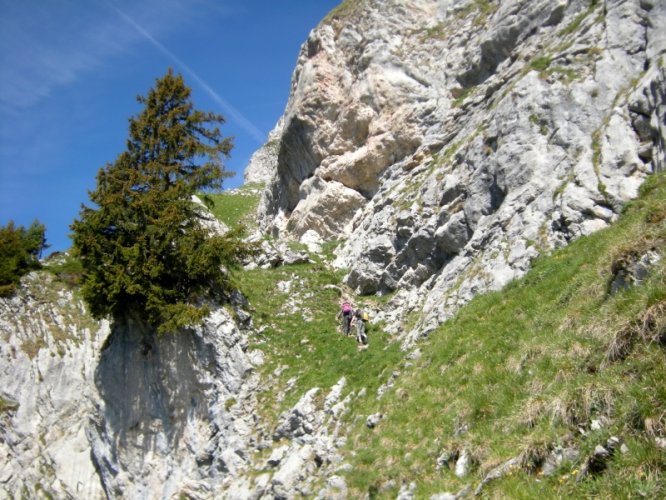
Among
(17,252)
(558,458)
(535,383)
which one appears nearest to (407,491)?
(535,383)

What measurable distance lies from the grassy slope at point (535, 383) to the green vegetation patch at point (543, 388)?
0.03m

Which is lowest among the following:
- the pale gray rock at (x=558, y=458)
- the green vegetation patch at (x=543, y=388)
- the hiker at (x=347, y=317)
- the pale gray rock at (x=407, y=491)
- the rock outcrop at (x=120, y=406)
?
the pale gray rock at (x=407, y=491)

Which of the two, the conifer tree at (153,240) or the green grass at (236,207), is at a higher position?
the green grass at (236,207)

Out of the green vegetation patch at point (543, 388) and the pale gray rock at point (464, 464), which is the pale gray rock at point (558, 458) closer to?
the green vegetation patch at point (543, 388)

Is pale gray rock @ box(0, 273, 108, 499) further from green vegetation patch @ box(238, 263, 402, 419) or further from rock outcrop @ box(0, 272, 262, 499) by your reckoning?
green vegetation patch @ box(238, 263, 402, 419)

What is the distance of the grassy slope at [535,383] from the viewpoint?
23.0 ft

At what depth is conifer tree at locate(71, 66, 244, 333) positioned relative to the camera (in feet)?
79.7

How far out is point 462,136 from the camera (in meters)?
29.2

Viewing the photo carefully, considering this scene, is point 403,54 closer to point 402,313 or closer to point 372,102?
point 372,102

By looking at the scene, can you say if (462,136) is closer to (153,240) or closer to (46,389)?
(153,240)

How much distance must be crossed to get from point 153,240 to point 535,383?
1985 centimetres

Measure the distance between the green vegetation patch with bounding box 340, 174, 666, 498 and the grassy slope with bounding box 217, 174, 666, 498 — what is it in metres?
0.03

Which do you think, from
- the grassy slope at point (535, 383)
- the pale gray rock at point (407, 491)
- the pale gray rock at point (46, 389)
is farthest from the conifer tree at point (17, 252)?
the pale gray rock at point (407, 491)

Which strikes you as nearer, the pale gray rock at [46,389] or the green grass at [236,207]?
the pale gray rock at [46,389]
